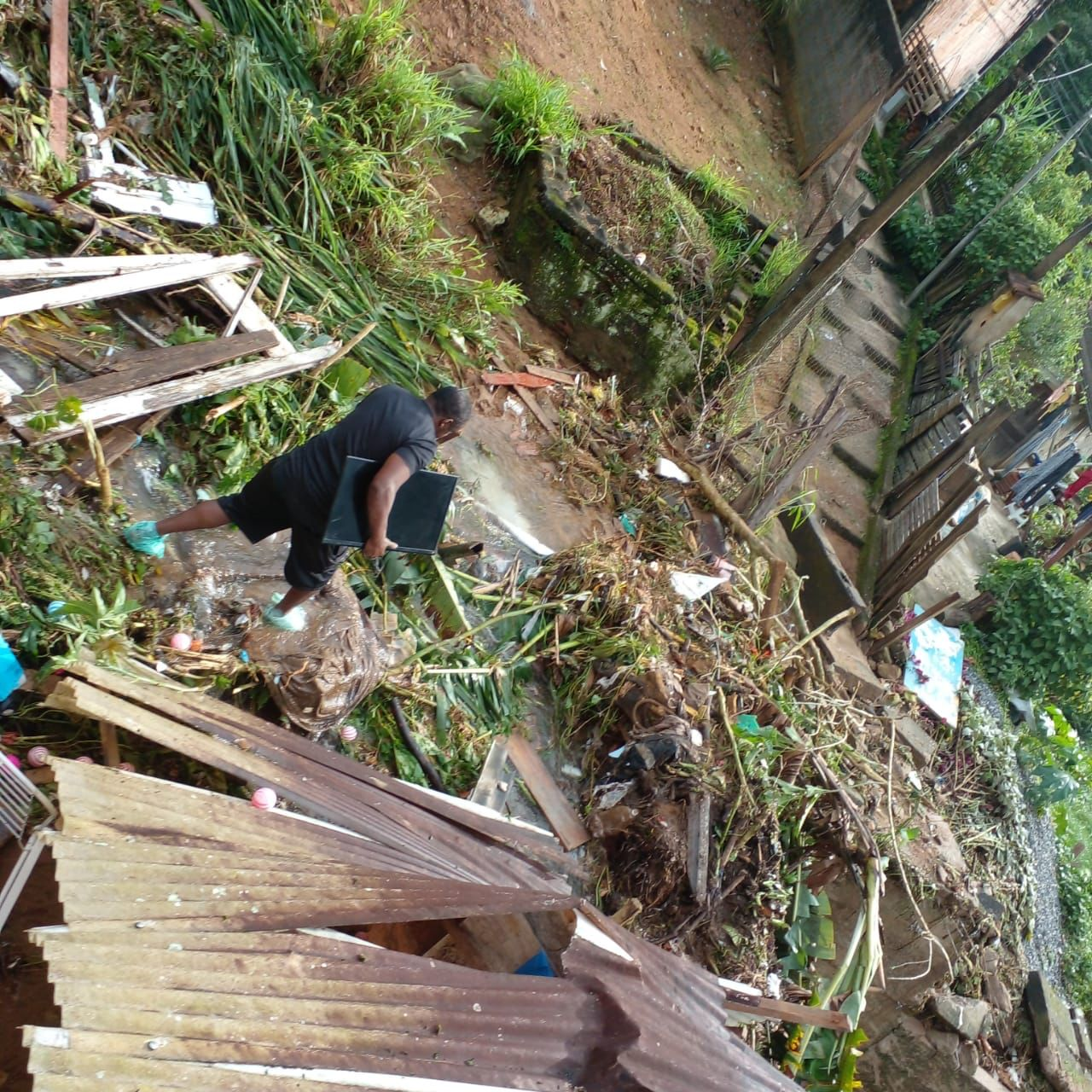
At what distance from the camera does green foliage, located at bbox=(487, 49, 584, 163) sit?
6.43 m

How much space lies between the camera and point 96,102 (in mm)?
4227

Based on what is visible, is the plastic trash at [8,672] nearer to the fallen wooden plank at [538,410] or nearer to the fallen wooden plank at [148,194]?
the fallen wooden plank at [148,194]

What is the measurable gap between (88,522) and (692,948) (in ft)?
12.3

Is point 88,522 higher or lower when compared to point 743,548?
lower

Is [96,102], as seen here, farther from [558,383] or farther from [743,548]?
[743,548]

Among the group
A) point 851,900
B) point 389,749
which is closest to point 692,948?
point 851,900

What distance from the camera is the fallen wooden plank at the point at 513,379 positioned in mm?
5953

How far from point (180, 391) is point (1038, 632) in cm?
920

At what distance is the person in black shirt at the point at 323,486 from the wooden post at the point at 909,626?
559 centimetres

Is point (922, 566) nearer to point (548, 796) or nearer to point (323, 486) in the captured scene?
point (548, 796)

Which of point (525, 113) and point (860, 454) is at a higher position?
point (525, 113)

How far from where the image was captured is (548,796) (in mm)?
4488

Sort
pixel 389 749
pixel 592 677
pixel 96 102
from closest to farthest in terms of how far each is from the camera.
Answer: pixel 389 749, pixel 96 102, pixel 592 677

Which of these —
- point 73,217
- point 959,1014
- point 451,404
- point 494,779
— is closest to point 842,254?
point 451,404
